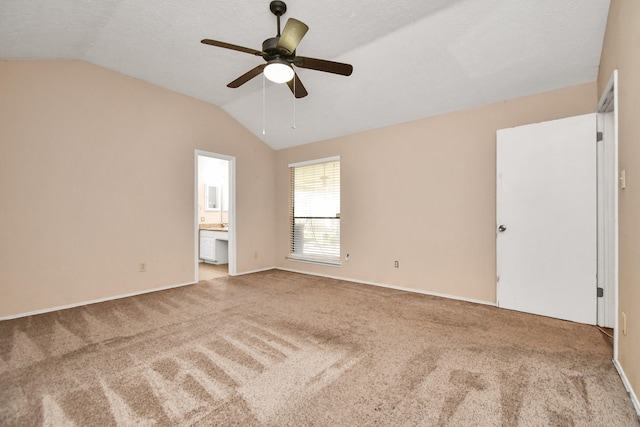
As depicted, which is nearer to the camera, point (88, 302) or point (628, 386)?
point (628, 386)

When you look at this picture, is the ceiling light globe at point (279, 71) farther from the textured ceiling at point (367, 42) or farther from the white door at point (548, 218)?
the white door at point (548, 218)

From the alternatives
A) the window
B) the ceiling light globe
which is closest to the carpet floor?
→ the window

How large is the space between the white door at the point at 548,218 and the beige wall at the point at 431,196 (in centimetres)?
23

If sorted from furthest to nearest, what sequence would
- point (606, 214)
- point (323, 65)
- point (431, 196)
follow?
point (431, 196)
point (606, 214)
point (323, 65)

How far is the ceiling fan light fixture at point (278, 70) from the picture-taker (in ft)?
6.98

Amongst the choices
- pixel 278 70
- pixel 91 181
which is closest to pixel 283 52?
pixel 278 70

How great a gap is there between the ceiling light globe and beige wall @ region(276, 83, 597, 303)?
94.7 inches

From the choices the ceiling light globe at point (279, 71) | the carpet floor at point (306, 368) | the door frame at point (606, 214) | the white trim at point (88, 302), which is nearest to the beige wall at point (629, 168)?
the carpet floor at point (306, 368)

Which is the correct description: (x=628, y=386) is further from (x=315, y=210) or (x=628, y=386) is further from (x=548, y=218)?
(x=315, y=210)

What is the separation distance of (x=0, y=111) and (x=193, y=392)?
11.6ft

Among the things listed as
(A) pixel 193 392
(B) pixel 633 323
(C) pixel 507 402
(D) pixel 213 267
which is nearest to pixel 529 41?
(B) pixel 633 323

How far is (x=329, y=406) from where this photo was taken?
1.61m

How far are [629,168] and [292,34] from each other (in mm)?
2305

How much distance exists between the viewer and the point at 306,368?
2.01 metres
